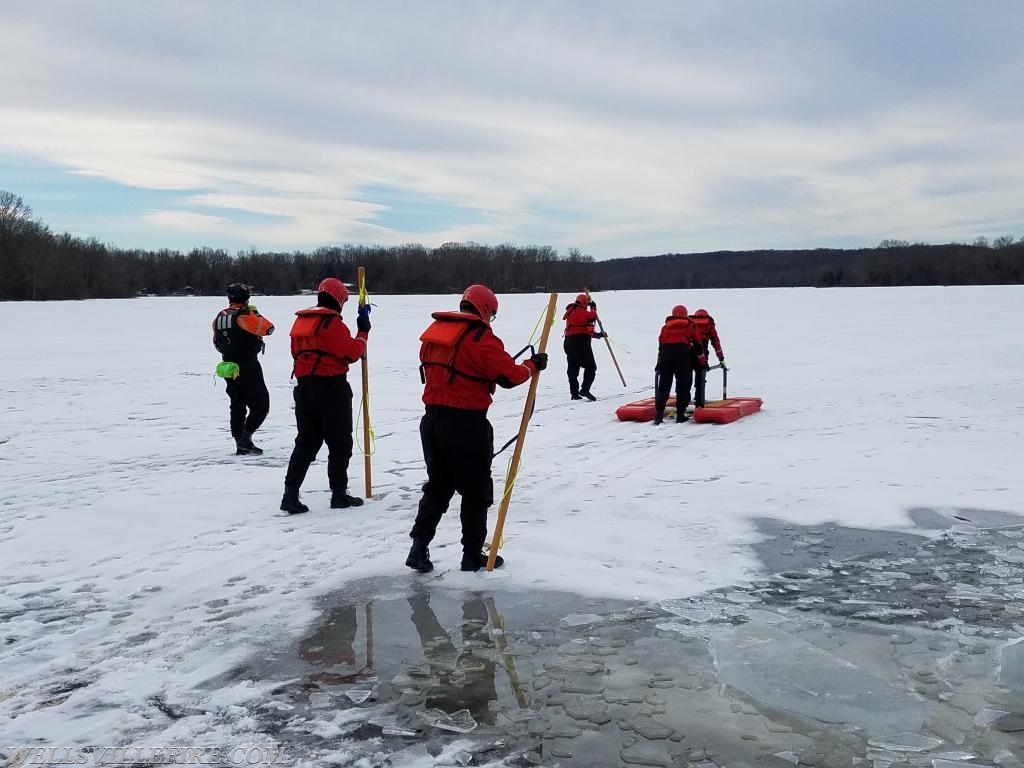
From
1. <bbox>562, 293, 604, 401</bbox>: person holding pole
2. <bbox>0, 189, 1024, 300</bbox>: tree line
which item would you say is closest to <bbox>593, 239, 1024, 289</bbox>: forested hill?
<bbox>0, 189, 1024, 300</bbox>: tree line

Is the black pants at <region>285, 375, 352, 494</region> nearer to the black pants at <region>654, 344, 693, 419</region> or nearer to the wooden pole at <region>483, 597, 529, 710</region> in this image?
the wooden pole at <region>483, 597, 529, 710</region>

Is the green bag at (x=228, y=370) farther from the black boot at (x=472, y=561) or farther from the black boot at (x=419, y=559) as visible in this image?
the black boot at (x=472, y=561)

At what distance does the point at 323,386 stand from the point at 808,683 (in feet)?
13.8

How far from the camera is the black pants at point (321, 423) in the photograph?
6.56 meters

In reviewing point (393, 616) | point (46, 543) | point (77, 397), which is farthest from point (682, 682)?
point (77, 397)

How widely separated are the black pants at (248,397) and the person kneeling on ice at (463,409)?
13.6ft

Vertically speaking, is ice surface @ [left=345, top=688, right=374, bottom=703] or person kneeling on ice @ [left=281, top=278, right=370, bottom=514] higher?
person kneeling on ice @ [left=281, top=278, right=370, bottom=514]

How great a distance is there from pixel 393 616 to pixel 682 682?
5.31 feet

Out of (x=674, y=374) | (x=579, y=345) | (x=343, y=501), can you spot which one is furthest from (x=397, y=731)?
(x=579, y=345)

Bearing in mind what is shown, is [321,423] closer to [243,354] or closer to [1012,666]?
[243,354]

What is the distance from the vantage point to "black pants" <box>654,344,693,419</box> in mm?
10820

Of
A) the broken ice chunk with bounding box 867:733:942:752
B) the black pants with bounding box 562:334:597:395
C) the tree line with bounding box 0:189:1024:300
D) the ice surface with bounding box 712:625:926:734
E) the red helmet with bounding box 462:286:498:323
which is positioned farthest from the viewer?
the tree line with bounding box 0:189:1024:300

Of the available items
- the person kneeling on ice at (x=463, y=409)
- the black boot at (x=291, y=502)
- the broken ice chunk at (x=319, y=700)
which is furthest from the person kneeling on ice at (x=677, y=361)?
the broken ice chunk at (x=319, y=700)

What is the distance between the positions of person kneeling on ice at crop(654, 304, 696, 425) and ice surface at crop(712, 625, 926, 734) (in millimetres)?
6734
